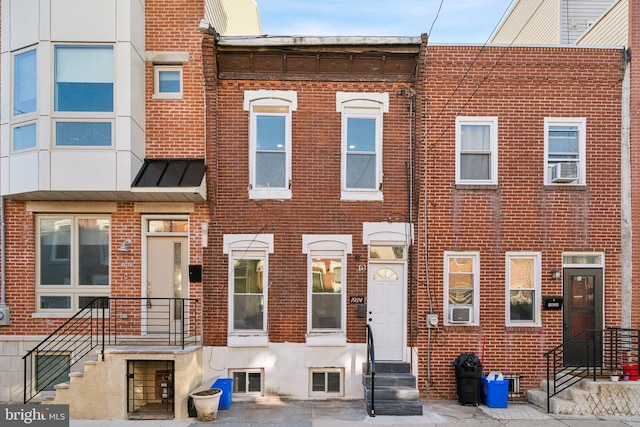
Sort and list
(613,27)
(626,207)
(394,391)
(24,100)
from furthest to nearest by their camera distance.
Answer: (613,27)
(626,207)
(24,100)
(394,391)

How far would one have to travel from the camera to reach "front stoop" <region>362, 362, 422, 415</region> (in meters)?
8.89

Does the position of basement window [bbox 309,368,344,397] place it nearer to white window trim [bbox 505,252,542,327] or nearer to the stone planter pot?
the stone planter pot

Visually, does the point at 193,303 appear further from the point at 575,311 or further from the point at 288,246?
the point at 575,311

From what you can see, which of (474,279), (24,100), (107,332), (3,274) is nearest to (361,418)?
(474,279)

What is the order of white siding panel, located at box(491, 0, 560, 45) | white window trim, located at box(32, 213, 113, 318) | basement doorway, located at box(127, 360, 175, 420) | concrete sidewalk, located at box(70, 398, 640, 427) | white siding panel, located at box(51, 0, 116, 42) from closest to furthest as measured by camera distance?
1. concrete sidewalk, located at box(70, 398, 640, 427)
2. white siding panel, located at box(51, 0, 116, 42)
3. basement doorway, located at box(127, 360, 175, 420)
4. white window trim, located at box(32, 213, 113, 318)
5. white siding panel, located at box(491, 0, 560, 45)

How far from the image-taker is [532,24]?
54.9ft

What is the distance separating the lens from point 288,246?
33.1 feet

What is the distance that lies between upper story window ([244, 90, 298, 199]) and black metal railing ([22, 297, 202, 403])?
2989 millimetres

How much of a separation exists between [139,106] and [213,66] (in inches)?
71.2

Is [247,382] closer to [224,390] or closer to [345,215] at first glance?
[224,390]

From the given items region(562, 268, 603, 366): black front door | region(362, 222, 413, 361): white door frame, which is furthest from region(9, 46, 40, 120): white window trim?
region(562, 268, 603, 366): black front door

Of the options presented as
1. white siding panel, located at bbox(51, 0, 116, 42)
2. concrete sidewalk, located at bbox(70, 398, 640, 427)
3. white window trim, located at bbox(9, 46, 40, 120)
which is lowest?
concrete sidewalk, located at bbox(70, 398, 640, 427)

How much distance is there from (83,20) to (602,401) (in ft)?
42.4

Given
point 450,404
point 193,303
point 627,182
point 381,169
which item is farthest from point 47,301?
point 627,182
